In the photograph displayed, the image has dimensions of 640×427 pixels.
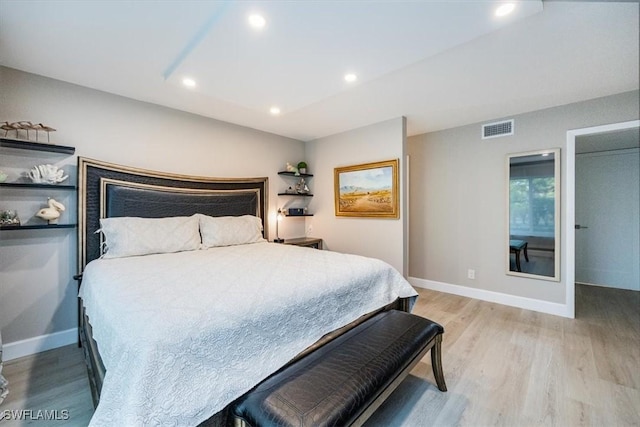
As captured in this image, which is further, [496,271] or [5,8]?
[496,271]

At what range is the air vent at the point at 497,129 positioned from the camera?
3.21m

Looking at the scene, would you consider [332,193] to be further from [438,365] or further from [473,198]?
[438,365]

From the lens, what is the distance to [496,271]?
10.9 ft

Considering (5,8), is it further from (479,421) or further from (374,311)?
→ (479,421)

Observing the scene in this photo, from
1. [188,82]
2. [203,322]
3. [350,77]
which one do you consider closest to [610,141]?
[350,77]

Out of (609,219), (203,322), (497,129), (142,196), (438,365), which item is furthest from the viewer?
(609,219)

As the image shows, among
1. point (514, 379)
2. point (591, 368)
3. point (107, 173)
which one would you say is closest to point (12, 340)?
point (107, 173)

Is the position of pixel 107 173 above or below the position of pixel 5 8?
below

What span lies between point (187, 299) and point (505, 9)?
2.29 metres

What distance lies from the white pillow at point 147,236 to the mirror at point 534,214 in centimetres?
365

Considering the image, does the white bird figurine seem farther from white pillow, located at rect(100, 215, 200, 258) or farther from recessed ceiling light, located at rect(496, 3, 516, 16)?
recessed ceiling light, located at rect(496, 3, 516, 16)

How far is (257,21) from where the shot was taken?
5.07ft

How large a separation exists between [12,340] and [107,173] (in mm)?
1530

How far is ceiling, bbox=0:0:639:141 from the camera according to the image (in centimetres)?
150
